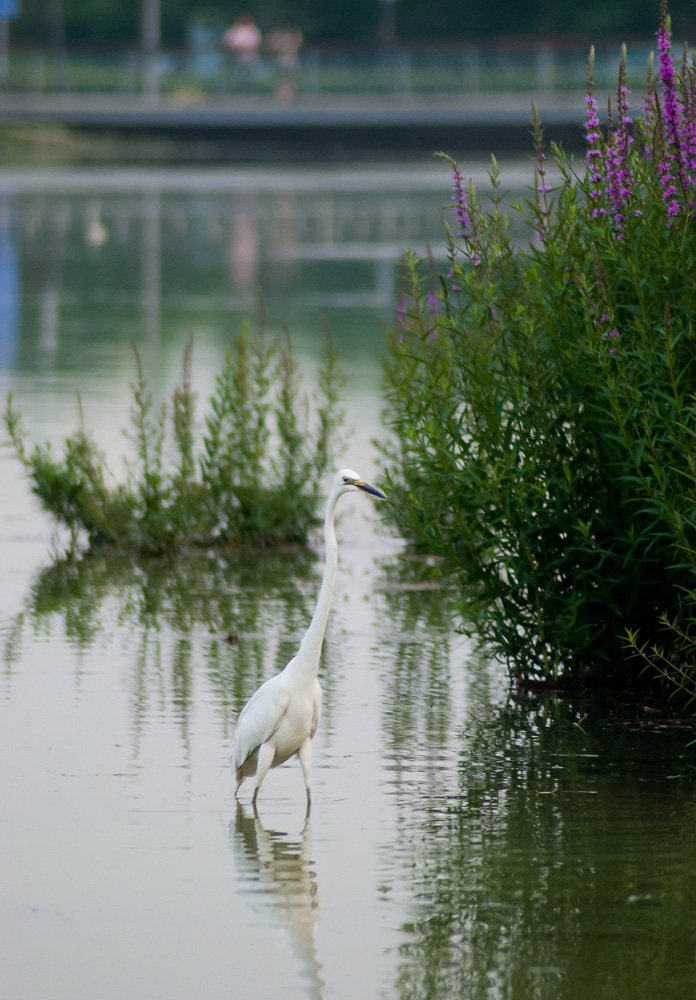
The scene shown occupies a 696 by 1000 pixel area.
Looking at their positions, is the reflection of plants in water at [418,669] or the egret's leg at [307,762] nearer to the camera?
the egret's leg at [307,762]

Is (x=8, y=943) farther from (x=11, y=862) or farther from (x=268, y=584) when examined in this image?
(x=268, y=584)

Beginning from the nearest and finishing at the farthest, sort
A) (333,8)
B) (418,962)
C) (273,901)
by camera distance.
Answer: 1. (418,962)
2. (273,901)
3. (333,8)

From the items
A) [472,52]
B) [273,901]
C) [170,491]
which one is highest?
[472,52]

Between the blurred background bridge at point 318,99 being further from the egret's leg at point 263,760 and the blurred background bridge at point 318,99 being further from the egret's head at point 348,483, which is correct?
the egret's leg at point 263,760

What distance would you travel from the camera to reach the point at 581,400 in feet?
20.6

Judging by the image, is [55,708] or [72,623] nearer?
[55,708]

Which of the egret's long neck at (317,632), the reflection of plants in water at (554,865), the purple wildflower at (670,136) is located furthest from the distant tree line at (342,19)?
the egret's long neck at (317,632)

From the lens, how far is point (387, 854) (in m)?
5.23

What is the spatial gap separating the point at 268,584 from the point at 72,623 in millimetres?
1187

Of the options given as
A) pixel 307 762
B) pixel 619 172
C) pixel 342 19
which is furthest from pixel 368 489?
pixel 342 19

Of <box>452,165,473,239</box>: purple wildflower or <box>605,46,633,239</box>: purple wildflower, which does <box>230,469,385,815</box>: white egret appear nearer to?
<box>452,165,473,239</box>: purple wildflower

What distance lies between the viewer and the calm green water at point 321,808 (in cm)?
449

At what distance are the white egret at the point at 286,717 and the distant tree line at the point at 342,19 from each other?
79419mm

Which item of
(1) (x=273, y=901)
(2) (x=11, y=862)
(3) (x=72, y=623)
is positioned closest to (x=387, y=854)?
(1) (x=273, y=901)
